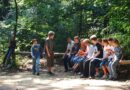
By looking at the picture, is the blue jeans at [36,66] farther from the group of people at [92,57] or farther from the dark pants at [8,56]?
the dark pants at [8,56]

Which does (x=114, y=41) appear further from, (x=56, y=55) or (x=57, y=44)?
(x=57, y=44)

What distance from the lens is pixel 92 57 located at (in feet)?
47.3

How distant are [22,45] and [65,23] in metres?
2.69

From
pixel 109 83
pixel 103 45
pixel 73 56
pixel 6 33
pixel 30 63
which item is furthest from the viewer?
A: pixel 6 33

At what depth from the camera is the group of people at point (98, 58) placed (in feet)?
44.6

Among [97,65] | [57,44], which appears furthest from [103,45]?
[57,44]

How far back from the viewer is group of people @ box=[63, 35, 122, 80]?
13602 mm

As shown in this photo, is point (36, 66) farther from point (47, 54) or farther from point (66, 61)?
point (66, 61)

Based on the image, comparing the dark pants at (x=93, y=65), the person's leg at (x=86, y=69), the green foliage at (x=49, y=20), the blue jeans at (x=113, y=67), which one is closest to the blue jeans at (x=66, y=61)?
the person's leg at (x=86, y=69)

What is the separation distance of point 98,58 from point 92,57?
236 mm

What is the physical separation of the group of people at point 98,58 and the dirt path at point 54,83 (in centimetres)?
54

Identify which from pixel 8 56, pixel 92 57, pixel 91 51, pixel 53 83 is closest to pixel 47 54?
pixel 91 51

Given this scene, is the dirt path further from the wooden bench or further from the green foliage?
the green foliage

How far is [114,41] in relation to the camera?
1355cm
